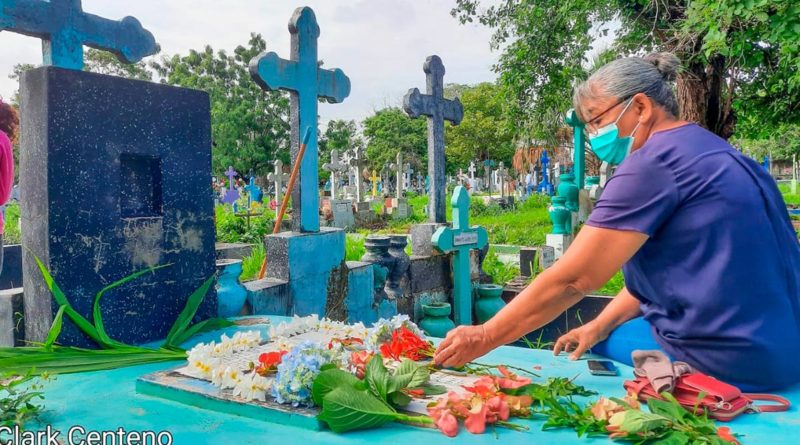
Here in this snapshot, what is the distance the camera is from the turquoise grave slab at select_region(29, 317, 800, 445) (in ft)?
5.19

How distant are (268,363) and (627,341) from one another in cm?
120

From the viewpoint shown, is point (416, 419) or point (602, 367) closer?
point (416, 419)

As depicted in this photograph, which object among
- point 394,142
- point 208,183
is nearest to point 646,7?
point 208,183

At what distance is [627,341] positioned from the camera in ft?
6.90

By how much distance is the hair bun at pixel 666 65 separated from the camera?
1920 mm

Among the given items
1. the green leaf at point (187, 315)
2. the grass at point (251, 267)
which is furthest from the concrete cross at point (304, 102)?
the grass at point (251, 267)

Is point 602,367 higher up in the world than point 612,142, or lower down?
lower down

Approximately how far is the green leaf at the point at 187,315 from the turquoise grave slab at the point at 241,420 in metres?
0.39

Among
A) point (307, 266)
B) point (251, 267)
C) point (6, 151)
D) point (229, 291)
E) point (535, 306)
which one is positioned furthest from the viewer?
point (251, 267)

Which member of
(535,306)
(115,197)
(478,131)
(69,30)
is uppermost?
(478,131)

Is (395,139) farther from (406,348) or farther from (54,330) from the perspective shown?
(406,348)

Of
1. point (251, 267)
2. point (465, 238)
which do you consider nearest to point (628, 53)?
point (465, 238)

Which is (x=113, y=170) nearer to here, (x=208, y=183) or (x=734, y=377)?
(x=208, y=183)

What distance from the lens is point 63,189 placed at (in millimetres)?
2619
